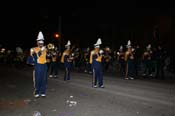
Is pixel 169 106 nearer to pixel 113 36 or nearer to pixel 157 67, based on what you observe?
pixel 157 67

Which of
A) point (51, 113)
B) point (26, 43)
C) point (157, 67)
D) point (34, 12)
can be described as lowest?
point (51, 113)

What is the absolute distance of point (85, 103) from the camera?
11078mm

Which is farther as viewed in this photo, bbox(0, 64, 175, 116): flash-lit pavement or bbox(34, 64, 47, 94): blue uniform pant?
bbox(34, 64, 47, 94): blue uniform pant

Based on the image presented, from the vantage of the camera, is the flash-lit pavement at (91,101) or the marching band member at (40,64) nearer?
the flash-lit pavement at (91,101)

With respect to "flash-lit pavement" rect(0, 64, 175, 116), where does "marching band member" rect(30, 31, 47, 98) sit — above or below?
above

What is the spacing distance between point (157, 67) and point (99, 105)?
35.7ft

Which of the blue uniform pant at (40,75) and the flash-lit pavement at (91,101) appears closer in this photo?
the flash-lit pavement at (91,101)

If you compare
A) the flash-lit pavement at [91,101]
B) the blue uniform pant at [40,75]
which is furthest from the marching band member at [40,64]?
the flash-lit pavement at [91,101]

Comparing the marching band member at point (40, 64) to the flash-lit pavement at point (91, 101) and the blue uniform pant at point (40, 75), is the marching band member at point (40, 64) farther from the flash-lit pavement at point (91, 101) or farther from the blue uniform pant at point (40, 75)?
the flash-lit pavement at point (91, 101)

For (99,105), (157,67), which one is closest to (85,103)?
(99,105)

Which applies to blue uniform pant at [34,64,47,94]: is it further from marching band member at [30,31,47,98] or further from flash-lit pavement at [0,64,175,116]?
flash-lit pavement at [0,64,175,116]

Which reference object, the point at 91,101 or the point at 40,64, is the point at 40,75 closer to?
the point at 40,64

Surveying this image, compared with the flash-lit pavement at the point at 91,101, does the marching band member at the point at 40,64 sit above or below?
above

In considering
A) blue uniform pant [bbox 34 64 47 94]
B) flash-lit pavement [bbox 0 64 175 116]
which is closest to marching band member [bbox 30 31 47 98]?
blue uniform pant [bbox 34 64 47 94]
